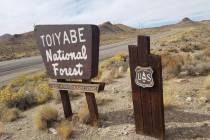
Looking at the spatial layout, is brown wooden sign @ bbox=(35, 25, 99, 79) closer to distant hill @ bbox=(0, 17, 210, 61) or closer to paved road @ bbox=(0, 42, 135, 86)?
paved road @ bbox=(0, 42, 135, 86)

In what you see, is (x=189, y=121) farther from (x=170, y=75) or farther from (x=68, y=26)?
(x=170, y=75)

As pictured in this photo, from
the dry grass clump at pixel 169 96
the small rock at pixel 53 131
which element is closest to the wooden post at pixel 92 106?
the small rock at pixel 53 131

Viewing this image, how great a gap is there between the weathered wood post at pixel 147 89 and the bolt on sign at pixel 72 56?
0.92 m

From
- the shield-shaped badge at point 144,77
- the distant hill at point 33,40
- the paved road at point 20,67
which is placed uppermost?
the shield-shaped badge at point 144,77

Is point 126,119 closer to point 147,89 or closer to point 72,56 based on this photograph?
point 147,89

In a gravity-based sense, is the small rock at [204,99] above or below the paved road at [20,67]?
above

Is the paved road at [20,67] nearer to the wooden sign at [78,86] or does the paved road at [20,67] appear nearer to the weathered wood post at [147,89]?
the wooden sign at [78,86]

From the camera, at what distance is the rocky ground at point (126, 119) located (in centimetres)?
671

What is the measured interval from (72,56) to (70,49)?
159 mm

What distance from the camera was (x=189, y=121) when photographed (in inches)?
278

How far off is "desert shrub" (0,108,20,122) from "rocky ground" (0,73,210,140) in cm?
15

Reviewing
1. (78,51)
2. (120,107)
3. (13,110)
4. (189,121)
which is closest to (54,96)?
(13,110)

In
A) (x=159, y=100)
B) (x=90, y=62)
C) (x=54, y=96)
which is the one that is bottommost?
(x=54, y=96)

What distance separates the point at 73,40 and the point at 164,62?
19.6ft
